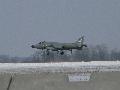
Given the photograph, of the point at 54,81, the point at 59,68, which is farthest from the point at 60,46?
the point at 54,81

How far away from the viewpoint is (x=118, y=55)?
12.0 metres

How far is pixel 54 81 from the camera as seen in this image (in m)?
8.99

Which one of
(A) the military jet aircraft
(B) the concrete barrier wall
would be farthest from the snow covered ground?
(A) the military jet aircraft

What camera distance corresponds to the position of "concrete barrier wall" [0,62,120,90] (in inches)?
350

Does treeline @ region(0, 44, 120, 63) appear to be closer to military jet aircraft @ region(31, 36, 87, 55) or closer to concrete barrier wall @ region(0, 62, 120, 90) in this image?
military jet aircraft @ region(31, 36, 87, 55)

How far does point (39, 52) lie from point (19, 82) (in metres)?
3.01

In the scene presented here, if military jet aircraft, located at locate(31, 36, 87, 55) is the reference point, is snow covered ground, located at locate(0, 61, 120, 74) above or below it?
below

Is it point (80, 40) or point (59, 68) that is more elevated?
point (80, 40)

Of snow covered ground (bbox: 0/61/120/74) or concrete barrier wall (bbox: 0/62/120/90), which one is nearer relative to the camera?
concrete barrier wall (bbox: 0/62/120/90)

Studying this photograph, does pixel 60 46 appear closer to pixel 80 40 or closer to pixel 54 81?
pixel 80 40

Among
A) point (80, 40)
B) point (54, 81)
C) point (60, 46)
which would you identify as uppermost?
point (80, 40)

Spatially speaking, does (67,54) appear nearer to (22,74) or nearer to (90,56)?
(90,56)

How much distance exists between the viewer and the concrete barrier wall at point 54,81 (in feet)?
29.1

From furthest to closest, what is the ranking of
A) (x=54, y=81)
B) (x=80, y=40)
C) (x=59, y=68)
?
(x=80, y=40) → (x=59, y=68) → (x=54, y=81)
